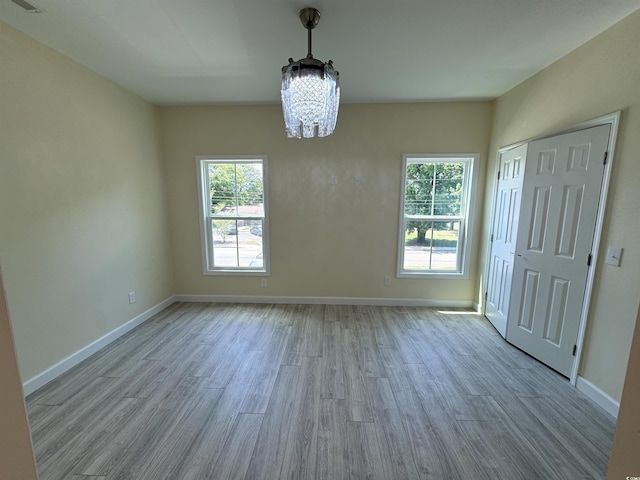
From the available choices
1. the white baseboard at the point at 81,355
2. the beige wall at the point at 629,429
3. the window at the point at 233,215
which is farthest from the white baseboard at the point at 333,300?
the beige wall at the point at 629,429

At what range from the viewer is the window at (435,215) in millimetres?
3490

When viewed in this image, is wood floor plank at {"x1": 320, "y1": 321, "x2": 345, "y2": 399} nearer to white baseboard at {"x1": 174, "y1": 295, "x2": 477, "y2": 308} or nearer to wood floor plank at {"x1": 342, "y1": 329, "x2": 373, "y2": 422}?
A: wood floor plank at {"x1": 342, "y1": 329, "x2": 373, "y2": 422}

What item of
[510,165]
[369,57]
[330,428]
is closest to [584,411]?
[330,428]

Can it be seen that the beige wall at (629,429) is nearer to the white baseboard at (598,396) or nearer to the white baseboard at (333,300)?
the white baseboard at (598,396)

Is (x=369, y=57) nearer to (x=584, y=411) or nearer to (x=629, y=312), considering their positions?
(x=629, y=312)

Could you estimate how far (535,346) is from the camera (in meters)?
2.51

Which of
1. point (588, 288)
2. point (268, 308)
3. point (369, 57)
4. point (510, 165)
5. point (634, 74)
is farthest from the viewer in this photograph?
point (268, 308)

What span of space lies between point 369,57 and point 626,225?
2.26 metres

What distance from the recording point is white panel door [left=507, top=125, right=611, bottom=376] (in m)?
2.05

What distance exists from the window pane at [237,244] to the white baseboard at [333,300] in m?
0.47

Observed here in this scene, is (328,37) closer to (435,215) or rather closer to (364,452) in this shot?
(435,215)

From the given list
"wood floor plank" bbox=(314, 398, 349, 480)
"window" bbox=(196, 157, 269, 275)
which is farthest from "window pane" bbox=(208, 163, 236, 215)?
"wood floor plank" bbox=(314, 398, 349, 480)

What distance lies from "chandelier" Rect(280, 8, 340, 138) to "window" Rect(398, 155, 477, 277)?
2.13 meters

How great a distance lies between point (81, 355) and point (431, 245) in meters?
4.09
